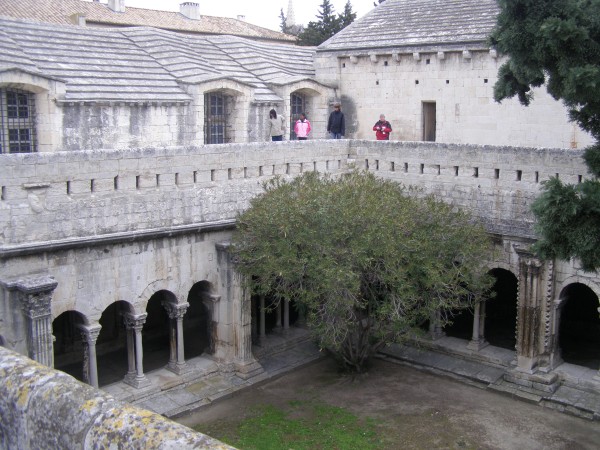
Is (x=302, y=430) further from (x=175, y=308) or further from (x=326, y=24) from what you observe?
(x=326, y=24)

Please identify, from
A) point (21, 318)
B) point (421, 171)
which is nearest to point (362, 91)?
point (421, 171)

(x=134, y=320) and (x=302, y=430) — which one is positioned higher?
(x=134, y=320)

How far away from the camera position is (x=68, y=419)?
3.30m

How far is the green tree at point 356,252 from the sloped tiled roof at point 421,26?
6.79 metres

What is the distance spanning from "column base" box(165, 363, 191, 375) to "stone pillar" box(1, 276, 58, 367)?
370 centimetres

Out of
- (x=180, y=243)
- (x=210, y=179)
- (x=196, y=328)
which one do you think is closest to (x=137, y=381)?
(x=180, y=243)

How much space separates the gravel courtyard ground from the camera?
1380 centimetres

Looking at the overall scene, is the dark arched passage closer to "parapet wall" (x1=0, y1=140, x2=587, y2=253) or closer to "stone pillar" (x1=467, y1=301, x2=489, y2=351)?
"parapet wall" (x1=0, y1=140, x2=587, y2=253)

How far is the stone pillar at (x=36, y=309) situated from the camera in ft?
41.4

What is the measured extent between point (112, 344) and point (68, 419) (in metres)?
16.4

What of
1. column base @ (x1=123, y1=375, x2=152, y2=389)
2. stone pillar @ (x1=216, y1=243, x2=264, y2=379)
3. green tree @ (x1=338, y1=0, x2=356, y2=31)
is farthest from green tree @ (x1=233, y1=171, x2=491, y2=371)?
green tree @ (x1=338, y1=0, x2=356, y2=31)

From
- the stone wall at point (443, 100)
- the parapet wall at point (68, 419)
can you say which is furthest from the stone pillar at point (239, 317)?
the parapet wall at point (68, 419)

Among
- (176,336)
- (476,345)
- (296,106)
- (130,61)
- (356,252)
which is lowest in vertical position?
(476,345)

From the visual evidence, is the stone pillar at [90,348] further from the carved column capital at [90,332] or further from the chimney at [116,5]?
the chimney at [116,5]
